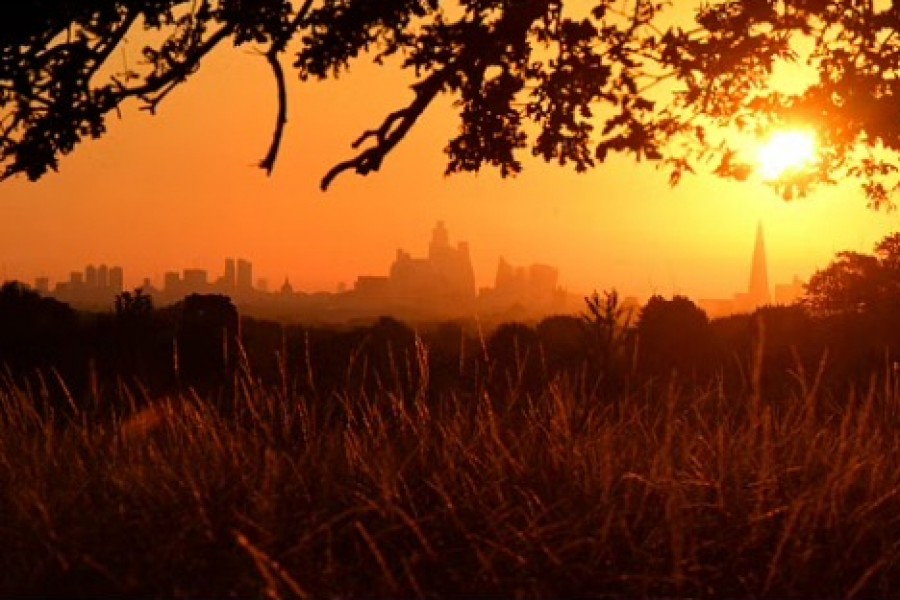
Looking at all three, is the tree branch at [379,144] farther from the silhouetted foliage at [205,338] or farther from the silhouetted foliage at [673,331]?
the silhouetted foliage at [673,331]

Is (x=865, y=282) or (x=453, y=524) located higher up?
(x=865, y=282)

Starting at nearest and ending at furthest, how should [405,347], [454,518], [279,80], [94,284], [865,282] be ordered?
[454,518], [279,80], [405,347], [865,282], [94,284]

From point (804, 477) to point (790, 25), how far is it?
5.64 metres

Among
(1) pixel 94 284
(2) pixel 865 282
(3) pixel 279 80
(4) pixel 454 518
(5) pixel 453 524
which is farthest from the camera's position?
(1) pixel 94 284

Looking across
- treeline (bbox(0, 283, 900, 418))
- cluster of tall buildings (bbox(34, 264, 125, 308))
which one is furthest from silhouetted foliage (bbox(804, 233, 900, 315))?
cluster of tall buildings (bbox(34, 264, 125, 308))

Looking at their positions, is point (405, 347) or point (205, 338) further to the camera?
point (205, 338)

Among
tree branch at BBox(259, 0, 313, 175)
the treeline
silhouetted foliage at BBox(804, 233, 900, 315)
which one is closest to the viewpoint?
tree branch at BBox(259, 0, 313, 175)

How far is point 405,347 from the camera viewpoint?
1636cm

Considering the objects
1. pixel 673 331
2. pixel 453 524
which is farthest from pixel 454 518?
pixel 673 331

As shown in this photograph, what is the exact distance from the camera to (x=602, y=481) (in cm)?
545

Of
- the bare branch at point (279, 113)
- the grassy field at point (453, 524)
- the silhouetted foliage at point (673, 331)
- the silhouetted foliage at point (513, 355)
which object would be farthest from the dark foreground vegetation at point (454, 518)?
the silhouetted foliage at point (673, 331)

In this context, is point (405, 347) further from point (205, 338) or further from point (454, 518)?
point (454, 518)

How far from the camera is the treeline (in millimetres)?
15297

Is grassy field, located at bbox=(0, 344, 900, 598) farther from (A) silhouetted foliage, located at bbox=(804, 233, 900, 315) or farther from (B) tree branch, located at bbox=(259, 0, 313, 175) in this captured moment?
(A) silhouetted foliage, located at bbox=(804, 233, 900, 315)
